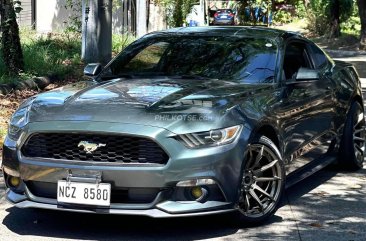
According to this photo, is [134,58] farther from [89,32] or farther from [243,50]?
[89,32]

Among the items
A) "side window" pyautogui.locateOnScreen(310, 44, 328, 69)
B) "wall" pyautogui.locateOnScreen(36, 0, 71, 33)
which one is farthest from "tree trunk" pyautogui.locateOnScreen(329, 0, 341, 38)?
"side window" pyautogui.locateOnScreen(310, 44, 328, 69)

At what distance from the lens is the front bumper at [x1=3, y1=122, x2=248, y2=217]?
4.79 m

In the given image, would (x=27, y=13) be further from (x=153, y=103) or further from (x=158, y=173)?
(x=158, y=173)

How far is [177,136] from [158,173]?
28 centimetres

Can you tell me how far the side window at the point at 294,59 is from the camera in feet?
21.3

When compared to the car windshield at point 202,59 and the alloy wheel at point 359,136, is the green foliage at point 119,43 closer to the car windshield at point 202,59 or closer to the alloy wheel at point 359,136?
the alloy wheel at point 359,136

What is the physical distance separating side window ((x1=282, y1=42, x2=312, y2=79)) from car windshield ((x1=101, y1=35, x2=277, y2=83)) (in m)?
0.26

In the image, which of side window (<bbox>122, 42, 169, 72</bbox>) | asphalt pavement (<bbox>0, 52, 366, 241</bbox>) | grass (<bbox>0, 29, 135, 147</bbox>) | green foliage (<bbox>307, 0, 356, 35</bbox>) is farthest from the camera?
green foliage (<bbox>307, 0, 356, 35</bbox>)

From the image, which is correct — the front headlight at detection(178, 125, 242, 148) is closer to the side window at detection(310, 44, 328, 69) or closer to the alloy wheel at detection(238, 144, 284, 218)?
the alloy wheel at detection(238, 144, 284, 218)

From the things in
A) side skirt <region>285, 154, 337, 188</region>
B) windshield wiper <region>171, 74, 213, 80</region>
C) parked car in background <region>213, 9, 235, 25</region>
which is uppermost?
windshield wiper <region>171, 74, 213, 80</region>

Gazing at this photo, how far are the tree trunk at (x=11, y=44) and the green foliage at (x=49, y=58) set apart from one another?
160 mm

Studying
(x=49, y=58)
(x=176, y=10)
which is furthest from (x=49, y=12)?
(x=49, y=58)

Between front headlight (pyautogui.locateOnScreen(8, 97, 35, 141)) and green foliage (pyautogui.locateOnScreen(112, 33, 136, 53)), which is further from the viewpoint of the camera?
green foliage (pyautogui.locateOnScreen(112, 33, 136, 53))

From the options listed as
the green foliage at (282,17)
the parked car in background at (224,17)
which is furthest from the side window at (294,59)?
the green foliage at (282,17)
